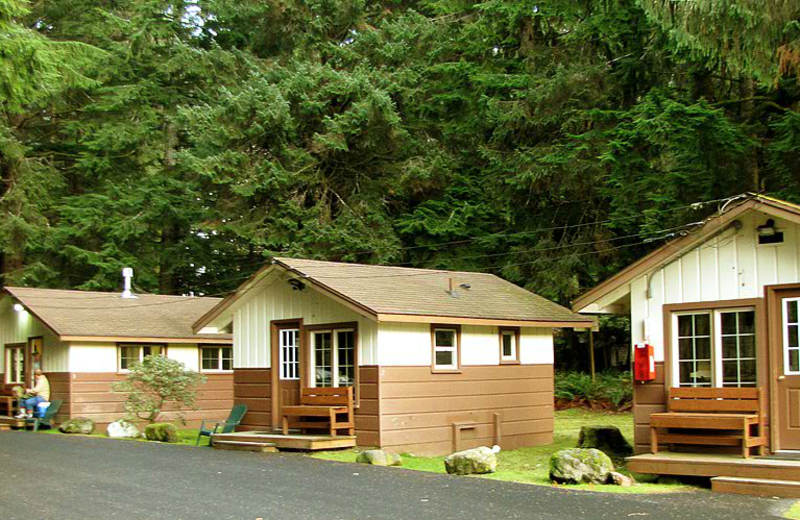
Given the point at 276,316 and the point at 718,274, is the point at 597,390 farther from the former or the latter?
the point at 718,274

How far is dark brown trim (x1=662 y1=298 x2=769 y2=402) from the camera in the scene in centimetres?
1284

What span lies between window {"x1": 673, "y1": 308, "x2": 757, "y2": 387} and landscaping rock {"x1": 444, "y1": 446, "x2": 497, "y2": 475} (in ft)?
10.0

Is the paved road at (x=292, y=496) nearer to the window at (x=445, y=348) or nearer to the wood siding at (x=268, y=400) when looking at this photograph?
the wood siding at (x=268, y=400)

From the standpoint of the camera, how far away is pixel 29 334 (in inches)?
1022

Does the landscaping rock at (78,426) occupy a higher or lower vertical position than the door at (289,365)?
lower

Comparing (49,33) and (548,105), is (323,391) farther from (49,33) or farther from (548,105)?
(49,33)

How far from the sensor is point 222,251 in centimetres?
3656

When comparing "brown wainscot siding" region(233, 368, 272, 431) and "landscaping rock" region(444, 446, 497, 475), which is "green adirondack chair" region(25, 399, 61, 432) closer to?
"brown wainscot siding" region(233, 368, 272, 431)

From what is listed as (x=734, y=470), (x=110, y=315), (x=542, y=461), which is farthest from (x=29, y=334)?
(x=734, y=470)

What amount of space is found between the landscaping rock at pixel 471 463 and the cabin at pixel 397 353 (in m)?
3.26

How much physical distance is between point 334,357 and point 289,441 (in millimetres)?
1866

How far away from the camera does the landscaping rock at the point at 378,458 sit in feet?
48.1

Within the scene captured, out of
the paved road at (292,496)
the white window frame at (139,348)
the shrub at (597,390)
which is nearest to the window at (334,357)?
the paved road at (292,496)

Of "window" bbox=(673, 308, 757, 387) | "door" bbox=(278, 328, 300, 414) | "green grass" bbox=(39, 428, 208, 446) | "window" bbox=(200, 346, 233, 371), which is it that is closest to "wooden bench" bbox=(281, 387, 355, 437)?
"door" bbox=(278, 328, 300, 414)
